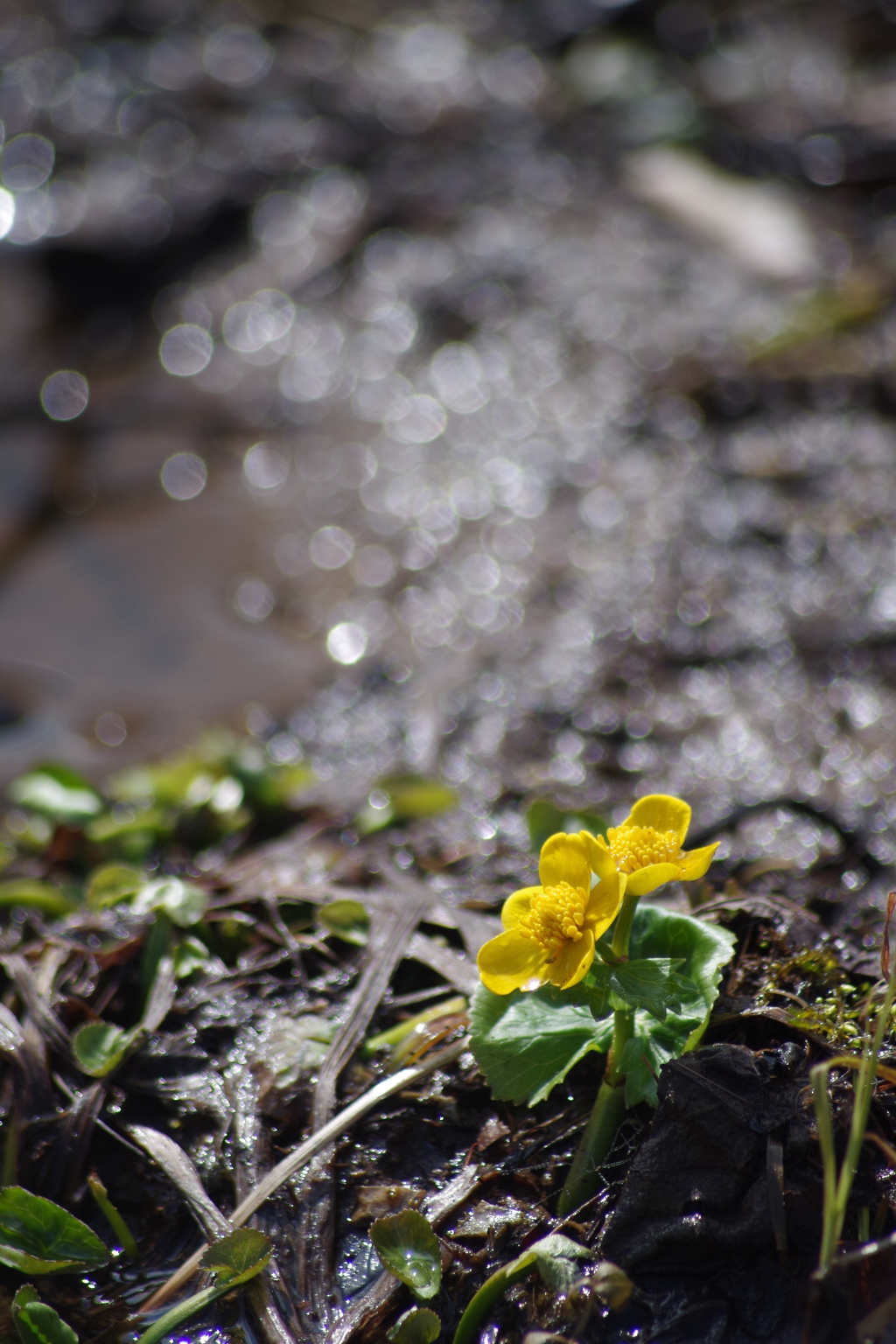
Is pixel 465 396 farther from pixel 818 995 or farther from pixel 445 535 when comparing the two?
pixel 818 995

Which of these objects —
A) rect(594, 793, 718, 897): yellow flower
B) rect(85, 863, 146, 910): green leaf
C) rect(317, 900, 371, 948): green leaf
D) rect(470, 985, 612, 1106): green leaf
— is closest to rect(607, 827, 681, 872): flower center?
rect(594, 793, 718, 897): yellow flower

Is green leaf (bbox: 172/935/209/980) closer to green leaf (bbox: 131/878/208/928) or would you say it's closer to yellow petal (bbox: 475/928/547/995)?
green leaf (bbox: 131/878/208/928)

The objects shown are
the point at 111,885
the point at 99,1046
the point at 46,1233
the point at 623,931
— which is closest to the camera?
the point at 623,931

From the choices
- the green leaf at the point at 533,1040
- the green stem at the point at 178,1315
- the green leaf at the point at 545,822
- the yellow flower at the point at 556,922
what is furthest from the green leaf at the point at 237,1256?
the green leaf at the point at 545,822

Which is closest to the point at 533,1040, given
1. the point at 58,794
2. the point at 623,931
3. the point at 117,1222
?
the point at 623,931

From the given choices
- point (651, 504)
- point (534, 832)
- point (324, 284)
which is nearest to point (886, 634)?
point (651, 504)

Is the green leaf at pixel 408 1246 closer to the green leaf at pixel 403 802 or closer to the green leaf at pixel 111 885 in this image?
the green leaf at pixel 111 885
